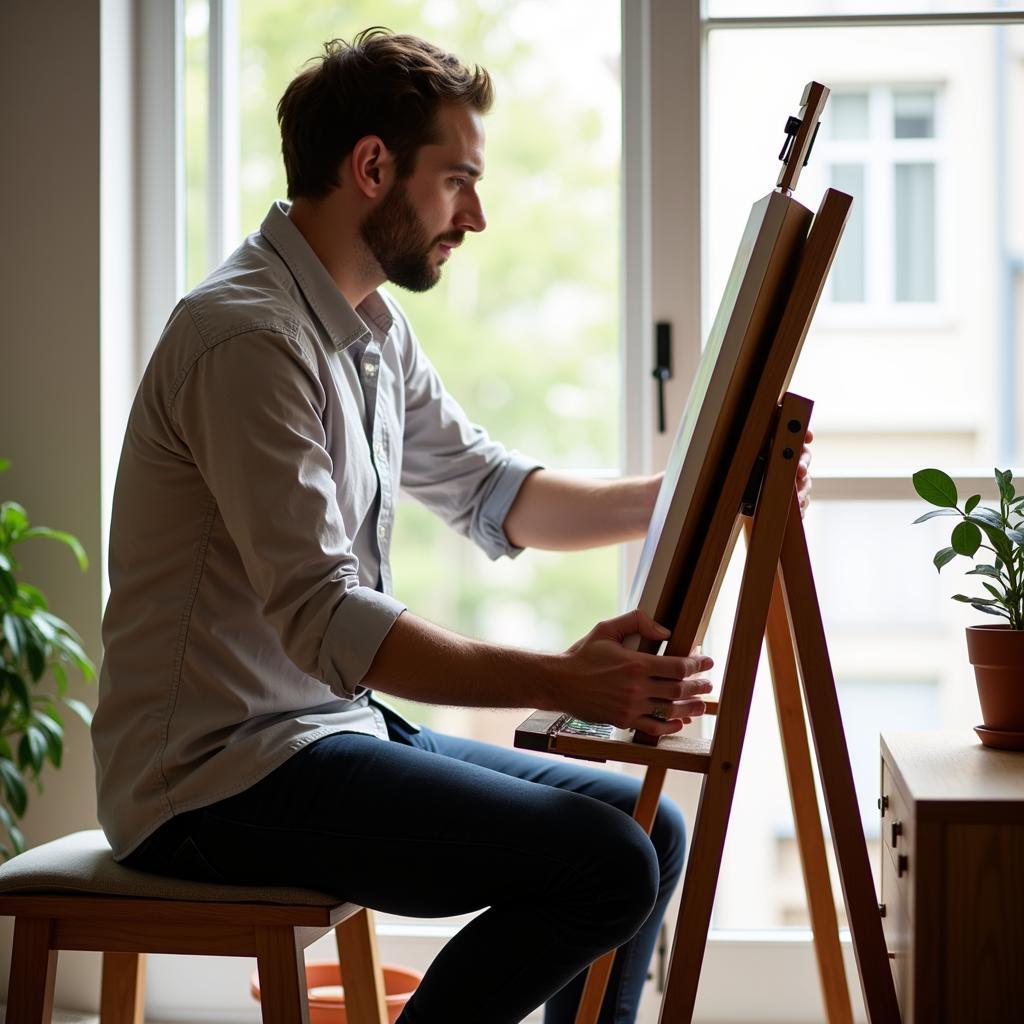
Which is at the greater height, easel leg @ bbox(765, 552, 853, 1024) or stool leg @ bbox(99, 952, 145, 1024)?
easel leg @ bbox(765, 552, 853, 1024)

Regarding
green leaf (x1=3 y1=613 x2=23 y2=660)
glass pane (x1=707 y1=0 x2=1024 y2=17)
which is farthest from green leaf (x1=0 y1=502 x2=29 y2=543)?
glass pane (x1=707 y1=0 x2=1024 y2=17)

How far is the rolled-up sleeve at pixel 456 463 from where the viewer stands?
6.20ft

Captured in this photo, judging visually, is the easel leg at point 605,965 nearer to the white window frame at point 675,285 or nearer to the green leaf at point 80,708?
the white window frame at point 675,285

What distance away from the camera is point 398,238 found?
1.57m

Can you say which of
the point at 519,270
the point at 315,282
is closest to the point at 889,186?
the point at 315,282

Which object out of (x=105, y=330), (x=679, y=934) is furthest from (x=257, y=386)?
(x=105, y=330)

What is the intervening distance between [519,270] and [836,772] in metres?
3.40

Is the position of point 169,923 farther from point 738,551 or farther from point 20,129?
point 20,129

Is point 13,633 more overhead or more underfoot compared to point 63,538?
more underfoot

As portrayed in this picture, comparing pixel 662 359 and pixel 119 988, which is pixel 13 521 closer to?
pixel 119 988

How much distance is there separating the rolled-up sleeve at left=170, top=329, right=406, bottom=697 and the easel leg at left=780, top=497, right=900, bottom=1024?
420mm

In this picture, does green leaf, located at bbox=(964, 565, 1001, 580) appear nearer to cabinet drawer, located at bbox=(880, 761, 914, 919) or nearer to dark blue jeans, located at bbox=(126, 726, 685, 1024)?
cabinet drawer, located at bbox=(880, 761, 914, 919)

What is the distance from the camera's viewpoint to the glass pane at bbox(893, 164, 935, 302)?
2.13 meters

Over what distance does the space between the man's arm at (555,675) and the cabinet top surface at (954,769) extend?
242 mm
